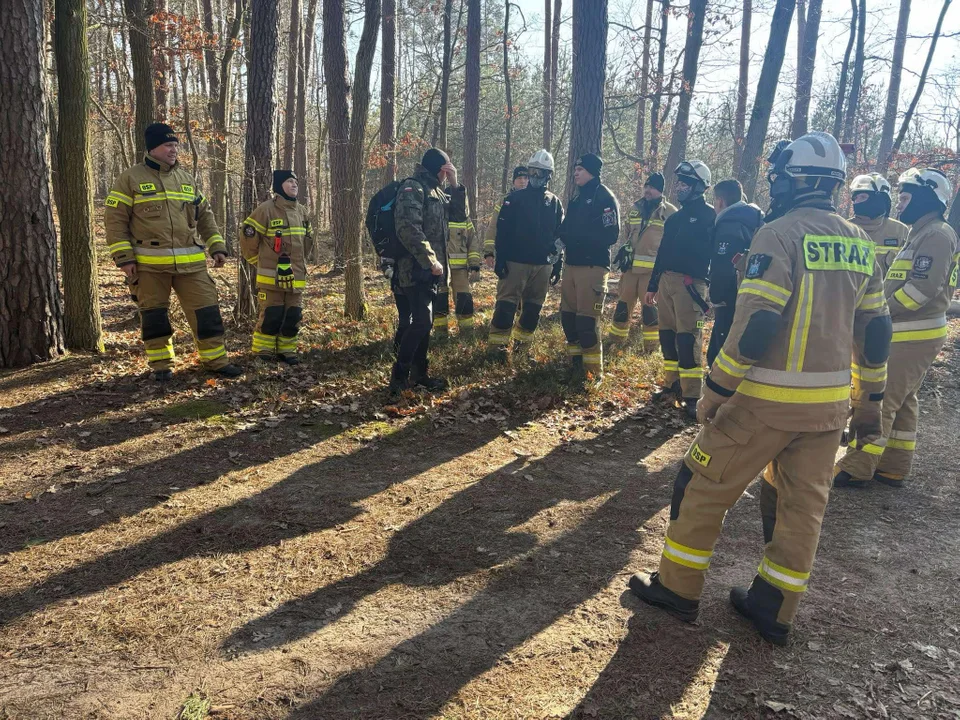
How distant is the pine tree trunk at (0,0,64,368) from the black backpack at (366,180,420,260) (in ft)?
12.4

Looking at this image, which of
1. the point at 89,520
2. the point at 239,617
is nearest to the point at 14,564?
the point at 89,520

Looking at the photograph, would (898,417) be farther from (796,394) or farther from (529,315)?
(529,315)

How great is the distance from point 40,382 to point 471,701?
623 centimetres

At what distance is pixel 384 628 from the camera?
344 centimetres

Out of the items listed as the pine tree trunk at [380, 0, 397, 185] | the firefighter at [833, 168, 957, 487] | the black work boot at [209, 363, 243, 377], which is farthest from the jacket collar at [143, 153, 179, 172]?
the pine tree trunk at [380, 0, 397, 185]

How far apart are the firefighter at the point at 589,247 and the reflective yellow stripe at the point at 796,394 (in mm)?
4329

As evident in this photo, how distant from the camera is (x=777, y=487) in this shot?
357 cm

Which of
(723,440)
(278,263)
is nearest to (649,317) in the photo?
(278,263)

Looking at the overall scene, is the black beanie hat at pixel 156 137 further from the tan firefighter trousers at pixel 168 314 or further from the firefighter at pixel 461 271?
the firefighter at pixel 461 271

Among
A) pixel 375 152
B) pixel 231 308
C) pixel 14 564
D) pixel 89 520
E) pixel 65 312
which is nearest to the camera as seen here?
pixel 14 564

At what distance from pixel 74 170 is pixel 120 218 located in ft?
4.50

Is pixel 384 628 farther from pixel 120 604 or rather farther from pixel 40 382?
pixel 40 382

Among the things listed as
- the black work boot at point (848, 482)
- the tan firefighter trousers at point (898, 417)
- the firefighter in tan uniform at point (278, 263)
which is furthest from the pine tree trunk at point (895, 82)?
the firefighter in tan uniform at point (278, 263)

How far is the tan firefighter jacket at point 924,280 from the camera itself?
5449 mm
